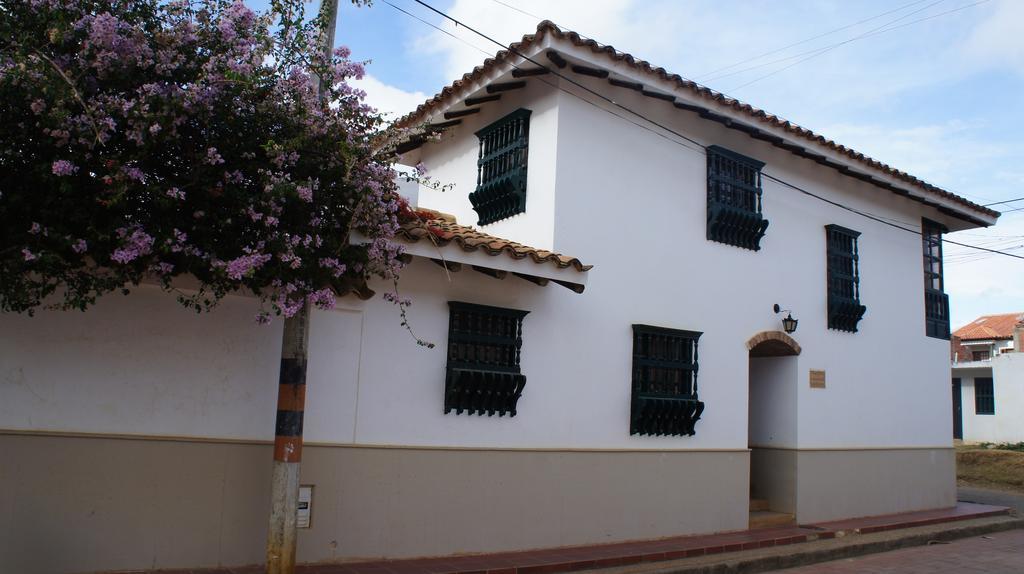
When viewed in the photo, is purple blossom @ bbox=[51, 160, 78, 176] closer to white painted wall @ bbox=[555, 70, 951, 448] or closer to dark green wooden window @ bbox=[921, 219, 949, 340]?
white painted wall @ bbox=[555, 70, 951, 448]

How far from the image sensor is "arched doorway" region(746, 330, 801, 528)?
10914 millimetres

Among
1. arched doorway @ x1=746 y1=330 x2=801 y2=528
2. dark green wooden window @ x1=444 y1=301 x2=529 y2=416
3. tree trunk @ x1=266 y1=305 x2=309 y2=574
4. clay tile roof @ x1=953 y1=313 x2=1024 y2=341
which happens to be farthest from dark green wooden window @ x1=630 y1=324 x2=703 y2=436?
clay tile roof @ x1=953 y1=313 x2=1024 y2=341

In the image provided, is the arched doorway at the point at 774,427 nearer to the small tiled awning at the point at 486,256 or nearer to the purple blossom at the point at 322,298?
the small tiled awning at the point at 486,256

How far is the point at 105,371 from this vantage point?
20.3 feet

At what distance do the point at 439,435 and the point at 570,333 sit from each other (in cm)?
186

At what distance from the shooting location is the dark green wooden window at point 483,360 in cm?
776

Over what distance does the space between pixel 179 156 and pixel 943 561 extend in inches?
369

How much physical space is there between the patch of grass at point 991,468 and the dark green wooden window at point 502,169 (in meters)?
15.5

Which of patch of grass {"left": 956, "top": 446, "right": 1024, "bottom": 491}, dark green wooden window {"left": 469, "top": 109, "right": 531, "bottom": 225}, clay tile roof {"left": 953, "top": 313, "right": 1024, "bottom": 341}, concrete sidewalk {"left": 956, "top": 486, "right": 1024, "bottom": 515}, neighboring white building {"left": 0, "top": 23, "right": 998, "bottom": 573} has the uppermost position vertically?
clay tile roof {"left": 953, "top": 313, "right": 1024, "bottom": 341}

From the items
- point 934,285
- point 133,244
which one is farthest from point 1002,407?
point 133,244

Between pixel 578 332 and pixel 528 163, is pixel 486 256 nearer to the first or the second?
pixel 578 332

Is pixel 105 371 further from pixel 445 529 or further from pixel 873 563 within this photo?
pixel 873 563

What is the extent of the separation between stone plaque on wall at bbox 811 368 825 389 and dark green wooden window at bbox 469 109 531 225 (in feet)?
16.8

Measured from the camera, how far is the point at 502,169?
31.6 feet
